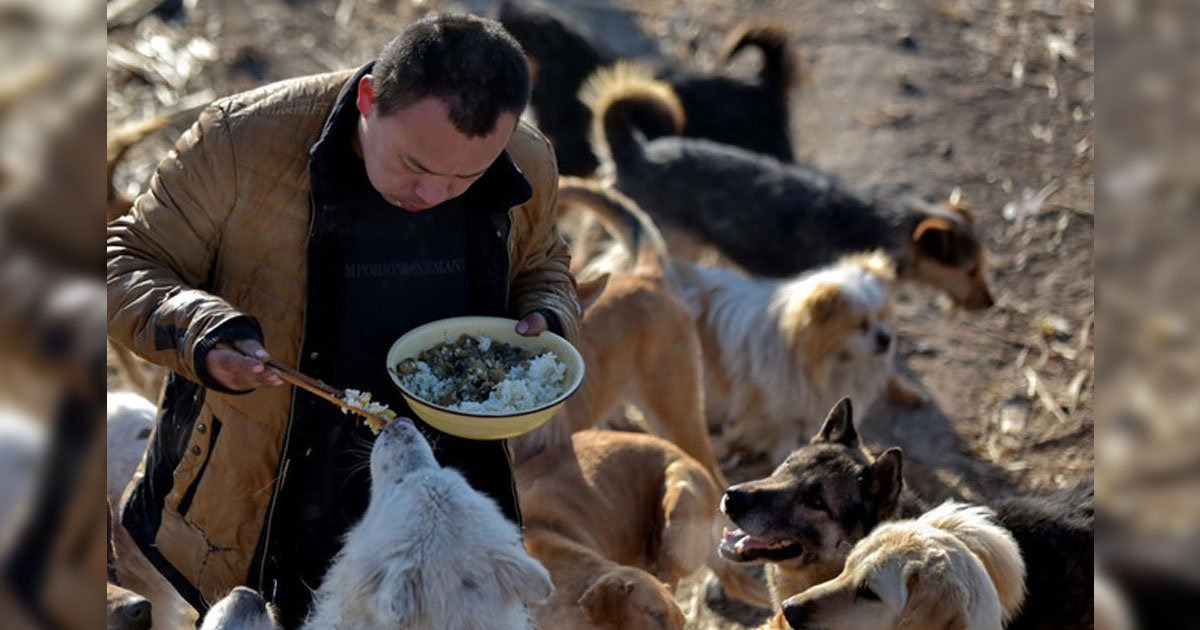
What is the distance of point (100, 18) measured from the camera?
2.76 ft

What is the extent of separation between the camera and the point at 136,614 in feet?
10.3

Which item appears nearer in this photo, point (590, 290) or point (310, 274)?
point (310, 274)

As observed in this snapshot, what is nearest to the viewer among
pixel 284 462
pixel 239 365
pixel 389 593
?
pixel 239 365

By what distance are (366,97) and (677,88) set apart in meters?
7.22

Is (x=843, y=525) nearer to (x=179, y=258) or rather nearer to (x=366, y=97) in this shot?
(x=366, y=97)

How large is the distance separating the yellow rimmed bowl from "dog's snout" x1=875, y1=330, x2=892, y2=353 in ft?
13.3

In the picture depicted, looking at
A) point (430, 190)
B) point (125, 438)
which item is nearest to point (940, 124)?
point (125, 438)

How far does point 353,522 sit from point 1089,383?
5918 millimetres

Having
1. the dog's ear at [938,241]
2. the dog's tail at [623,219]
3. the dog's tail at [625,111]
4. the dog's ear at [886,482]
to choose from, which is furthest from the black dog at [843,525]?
the dog's tail at [625,111]

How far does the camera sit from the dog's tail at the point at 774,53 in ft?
32.2

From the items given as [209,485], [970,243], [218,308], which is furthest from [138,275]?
[970,243]

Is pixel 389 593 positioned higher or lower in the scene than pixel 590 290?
higher

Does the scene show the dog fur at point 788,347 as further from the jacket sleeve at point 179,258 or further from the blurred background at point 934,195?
the jacket sleeve at point 179,258

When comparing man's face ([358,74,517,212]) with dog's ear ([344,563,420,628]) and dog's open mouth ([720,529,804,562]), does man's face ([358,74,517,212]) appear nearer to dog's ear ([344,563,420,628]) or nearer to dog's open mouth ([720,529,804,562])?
dog's ear ([344,563,420,628])
